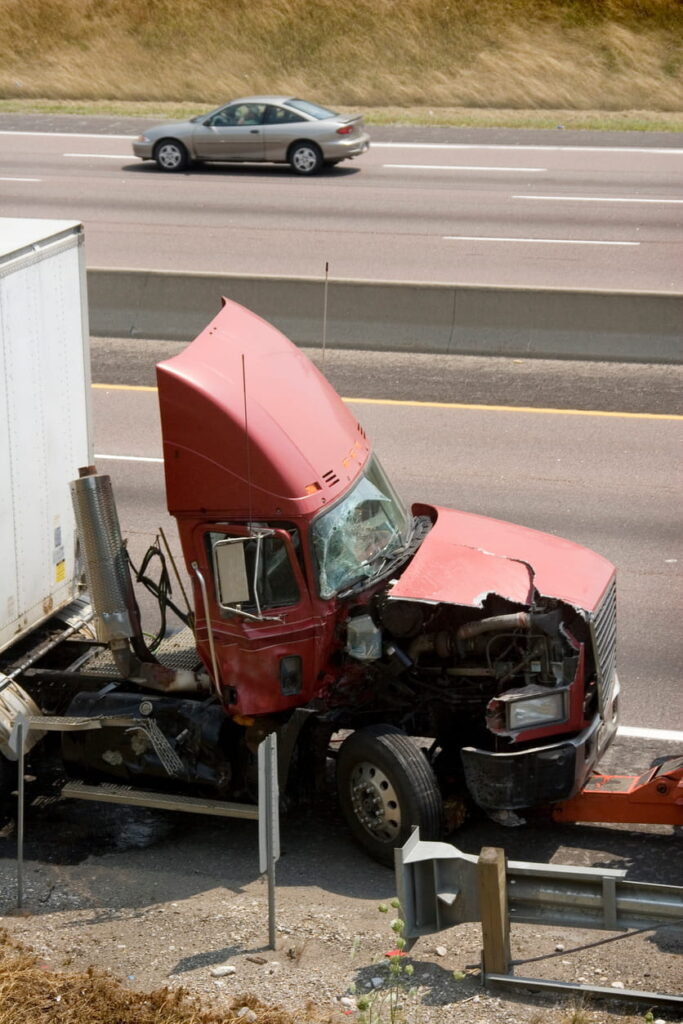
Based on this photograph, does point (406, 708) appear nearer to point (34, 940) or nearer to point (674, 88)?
point (34, 940)

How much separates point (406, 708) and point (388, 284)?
1086 cm

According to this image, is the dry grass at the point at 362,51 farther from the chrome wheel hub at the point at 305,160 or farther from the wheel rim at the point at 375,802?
the wheel rim at the point at 375,802

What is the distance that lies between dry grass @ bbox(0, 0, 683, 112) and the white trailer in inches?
1260

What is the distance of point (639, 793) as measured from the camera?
733 centimetres

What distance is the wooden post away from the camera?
5.98 m

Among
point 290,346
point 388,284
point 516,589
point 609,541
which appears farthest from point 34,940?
point 388,284

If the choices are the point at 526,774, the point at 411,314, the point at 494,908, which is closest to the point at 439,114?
the point at 411,314

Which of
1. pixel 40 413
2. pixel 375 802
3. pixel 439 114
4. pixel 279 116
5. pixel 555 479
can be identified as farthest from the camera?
pixel 439 114

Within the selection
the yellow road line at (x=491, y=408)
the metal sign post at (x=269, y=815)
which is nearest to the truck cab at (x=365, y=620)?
the metal sign post at (x=269, y=815)

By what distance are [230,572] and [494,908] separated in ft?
7.54

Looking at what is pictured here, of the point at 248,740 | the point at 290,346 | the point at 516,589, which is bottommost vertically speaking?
the point at 248,740

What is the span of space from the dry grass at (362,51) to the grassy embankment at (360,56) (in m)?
0.05

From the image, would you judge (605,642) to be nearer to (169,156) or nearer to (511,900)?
(511,900)

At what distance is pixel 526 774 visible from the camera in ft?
23.6
